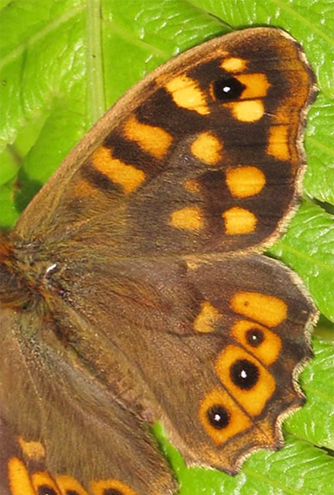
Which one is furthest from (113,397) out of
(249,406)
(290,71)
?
(290,71)

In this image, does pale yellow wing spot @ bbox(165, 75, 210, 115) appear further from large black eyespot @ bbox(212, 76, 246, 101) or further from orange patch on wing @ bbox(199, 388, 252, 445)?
orange patch on wing @ bbox(199, 388, 252, 445)

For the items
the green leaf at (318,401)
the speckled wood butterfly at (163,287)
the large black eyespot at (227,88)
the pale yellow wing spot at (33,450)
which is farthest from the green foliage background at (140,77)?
the pale yellow wing spot at (33,450)

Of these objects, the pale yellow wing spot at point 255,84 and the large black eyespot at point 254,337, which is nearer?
the pale yellow wing spot at point 255,84

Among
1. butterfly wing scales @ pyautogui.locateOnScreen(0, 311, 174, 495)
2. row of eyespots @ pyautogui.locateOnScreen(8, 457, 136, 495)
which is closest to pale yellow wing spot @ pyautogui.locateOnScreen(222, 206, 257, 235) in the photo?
butterfly wing scales @ pyautogui.locateOnScreen(0, 311, 174, 495)

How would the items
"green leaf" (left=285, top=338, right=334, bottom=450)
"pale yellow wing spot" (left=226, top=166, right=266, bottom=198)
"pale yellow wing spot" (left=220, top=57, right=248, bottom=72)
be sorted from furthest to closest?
"green leaf" (left=285, top=338, right=334, bottom=450) → "pale yellow wing spot" (left=226, top=166, right=266, bottom=198) → "pale yellow wing spot" (left=220, top=57, right=248, bottom=72)

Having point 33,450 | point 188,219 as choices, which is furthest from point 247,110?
point 33,450

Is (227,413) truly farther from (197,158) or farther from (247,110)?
(247,110)

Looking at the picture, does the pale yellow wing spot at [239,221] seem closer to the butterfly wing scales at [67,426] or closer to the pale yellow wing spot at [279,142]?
the pale yellow wing spot at [279,142]

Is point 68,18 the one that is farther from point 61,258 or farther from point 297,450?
point 297,450
